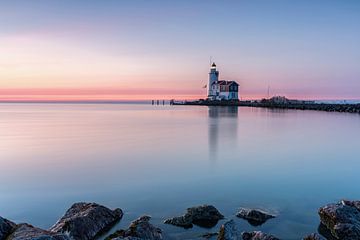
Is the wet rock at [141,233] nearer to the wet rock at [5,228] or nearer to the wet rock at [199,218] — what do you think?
the wet rock at [199,218]

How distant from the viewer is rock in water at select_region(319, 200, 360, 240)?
4773mm

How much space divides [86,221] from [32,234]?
58.1 inches

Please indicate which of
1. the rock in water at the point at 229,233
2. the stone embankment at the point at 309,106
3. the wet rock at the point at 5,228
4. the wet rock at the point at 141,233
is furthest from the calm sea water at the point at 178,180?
the stone embankment at the point at 309,106

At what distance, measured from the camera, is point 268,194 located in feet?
24.7

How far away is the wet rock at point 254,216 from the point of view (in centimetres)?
566

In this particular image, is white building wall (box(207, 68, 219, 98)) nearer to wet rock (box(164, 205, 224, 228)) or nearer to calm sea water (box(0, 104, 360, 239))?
calm sea water (box(0, 104, 360, 239))

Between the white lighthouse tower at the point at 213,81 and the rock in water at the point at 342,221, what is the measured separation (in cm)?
7304

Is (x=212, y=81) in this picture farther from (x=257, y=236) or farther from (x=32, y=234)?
(x=32, y=234)

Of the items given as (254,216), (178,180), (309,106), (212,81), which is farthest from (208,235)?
(212,81)

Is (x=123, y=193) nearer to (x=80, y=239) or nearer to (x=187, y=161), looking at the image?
(x=80, y=239)

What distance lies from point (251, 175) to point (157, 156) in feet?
14.9

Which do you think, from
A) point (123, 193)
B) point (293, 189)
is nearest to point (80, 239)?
point (123, 193)

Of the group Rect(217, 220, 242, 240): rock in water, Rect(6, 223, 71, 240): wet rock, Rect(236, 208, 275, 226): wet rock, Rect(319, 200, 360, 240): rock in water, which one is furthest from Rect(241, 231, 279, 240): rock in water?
Rect(6, 223, 71, 240): wet rock

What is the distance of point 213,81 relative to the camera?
3086 inches
